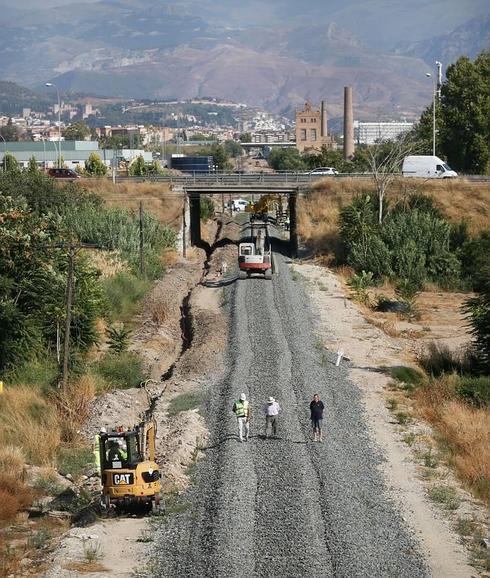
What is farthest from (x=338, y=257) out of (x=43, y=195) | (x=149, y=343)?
(x=149, y=343)

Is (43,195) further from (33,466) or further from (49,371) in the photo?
(33,466)

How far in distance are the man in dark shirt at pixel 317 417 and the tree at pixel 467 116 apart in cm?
6310

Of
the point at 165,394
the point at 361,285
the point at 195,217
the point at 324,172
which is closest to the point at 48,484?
the point at 165,394

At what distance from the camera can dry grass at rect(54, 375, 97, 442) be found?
101 feet

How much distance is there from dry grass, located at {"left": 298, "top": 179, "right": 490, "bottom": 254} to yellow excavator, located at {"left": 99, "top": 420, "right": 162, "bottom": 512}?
44.0 m

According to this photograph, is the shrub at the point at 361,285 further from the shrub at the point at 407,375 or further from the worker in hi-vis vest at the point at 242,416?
the worker in hi-vis vest at the point at 242,416

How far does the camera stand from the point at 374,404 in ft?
106

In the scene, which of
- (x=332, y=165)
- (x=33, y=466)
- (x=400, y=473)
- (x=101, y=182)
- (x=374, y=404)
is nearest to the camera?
(x=400, y=473)

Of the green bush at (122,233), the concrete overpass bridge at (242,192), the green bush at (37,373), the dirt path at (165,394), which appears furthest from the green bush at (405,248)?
the green bush at (37,373)

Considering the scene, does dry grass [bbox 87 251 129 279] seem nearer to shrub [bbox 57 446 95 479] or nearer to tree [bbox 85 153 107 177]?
shrub [bbox 57 446 95 479]

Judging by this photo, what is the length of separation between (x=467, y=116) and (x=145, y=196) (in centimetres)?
2947

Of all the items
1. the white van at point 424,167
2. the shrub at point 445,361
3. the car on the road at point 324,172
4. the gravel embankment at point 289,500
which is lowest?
the shrub at point 445,361

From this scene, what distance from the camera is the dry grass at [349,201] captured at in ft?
223

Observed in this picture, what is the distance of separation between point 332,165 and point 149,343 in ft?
242
